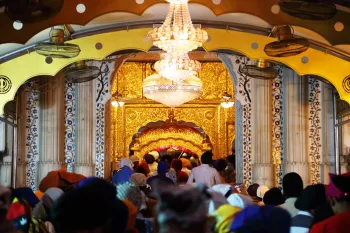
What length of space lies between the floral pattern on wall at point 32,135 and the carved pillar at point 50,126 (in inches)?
8.1

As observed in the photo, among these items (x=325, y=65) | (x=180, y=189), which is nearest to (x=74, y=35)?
(x=325, y=65)

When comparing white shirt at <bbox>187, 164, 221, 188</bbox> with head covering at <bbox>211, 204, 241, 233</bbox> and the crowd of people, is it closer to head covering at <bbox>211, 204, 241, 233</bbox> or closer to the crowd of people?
the crowd of people

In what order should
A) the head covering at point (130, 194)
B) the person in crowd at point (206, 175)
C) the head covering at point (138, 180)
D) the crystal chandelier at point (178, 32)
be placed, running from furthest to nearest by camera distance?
the person in crowd at point (206, 175)
the crystal chandelier at point (178, 32)
the head covering at point (138, 180)
the head covering at point (130, 194)

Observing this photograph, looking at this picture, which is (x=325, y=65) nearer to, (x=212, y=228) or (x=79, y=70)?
(x=79, y=70)

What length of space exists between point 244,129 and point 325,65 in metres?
5.53

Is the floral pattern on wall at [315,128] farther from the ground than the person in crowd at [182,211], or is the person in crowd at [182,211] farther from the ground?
the floral pattern on wall at [315,128]

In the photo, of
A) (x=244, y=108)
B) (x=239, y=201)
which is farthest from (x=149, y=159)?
(x=239, y=201)

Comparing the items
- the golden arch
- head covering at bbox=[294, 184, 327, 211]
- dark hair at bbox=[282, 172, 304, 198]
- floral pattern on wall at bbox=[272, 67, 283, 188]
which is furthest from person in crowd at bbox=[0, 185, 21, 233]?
floral pattern on wall at bbox=[272, 67, 283, 188]

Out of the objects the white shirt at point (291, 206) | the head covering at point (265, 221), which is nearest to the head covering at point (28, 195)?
the white shirt at point (291, 206)

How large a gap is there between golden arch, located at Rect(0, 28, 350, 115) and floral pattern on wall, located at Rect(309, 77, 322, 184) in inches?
173

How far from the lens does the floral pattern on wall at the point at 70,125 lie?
749 inches

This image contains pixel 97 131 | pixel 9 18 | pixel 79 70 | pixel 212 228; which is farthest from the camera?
pixel 97 131

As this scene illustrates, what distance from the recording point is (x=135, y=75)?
23.9 meters

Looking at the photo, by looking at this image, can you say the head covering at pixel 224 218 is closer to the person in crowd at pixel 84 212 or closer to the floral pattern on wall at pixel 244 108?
the person in crowd at pixel 84 212
